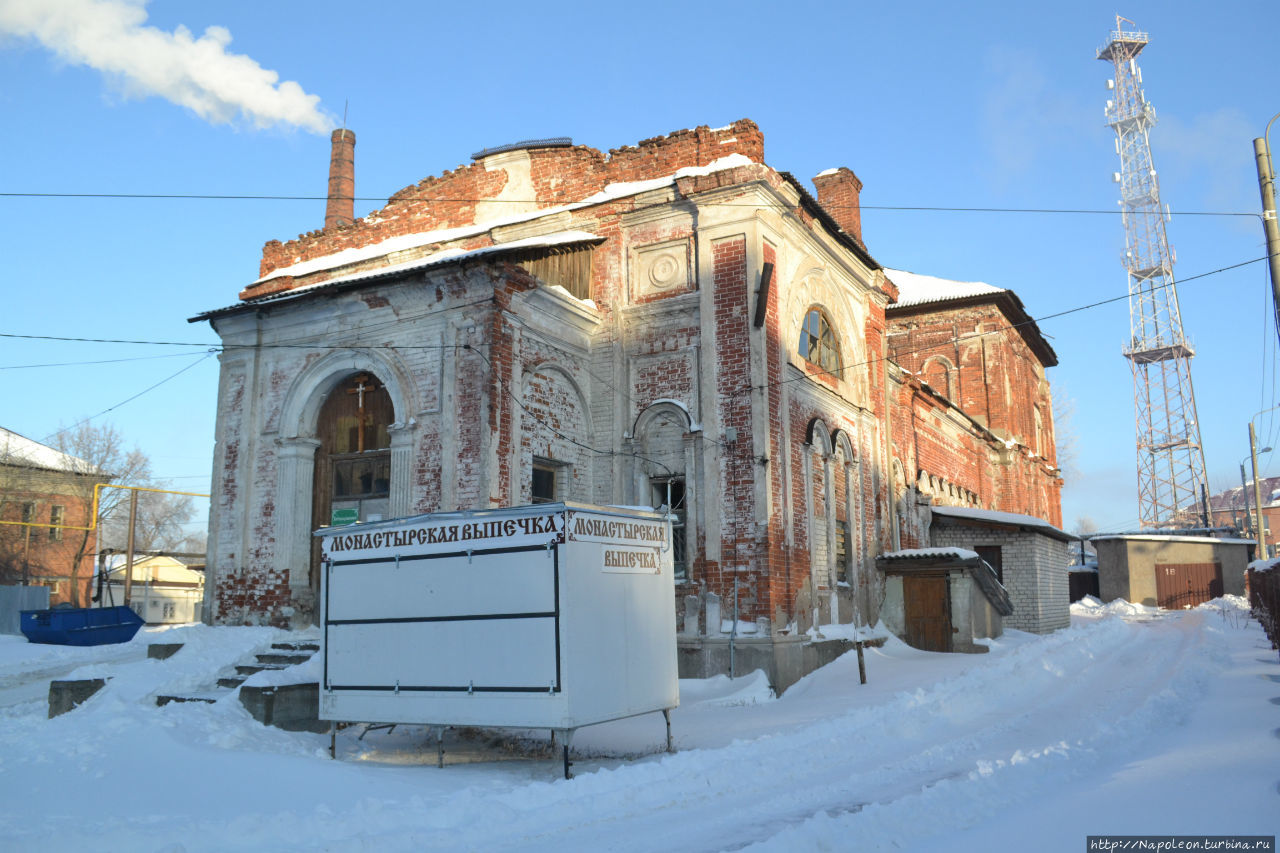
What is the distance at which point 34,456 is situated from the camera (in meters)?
43.0

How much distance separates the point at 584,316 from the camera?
1571 centimetres

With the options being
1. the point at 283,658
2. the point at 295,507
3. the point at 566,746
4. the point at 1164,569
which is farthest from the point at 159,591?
the point at 1164,569

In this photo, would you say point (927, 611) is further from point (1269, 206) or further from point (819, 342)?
point (1269, 206)

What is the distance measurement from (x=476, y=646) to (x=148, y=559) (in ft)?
142

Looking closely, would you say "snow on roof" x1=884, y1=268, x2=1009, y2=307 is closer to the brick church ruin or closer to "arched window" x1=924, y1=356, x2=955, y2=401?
"arched window" x1=924, y1=356, x2=955, y2=401

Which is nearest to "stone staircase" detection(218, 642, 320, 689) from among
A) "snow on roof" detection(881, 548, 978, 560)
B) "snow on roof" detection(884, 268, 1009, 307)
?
"snow on roof" detection(881, 548, 978, 560)

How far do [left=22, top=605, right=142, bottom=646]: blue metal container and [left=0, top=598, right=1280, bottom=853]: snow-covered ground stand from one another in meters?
11.0

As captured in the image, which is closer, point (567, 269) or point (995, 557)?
point (567, 269)

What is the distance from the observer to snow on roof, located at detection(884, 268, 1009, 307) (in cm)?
3203

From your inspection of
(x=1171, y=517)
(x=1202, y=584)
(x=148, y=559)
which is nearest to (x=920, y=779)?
(x=1202, y=584)

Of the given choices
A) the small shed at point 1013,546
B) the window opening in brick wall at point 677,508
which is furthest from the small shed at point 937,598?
the window opening in brick wall at point 677,508

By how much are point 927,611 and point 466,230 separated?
12.0m

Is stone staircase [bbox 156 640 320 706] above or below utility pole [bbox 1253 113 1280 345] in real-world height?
below

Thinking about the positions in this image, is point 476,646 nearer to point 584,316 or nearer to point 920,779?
point 920,779
